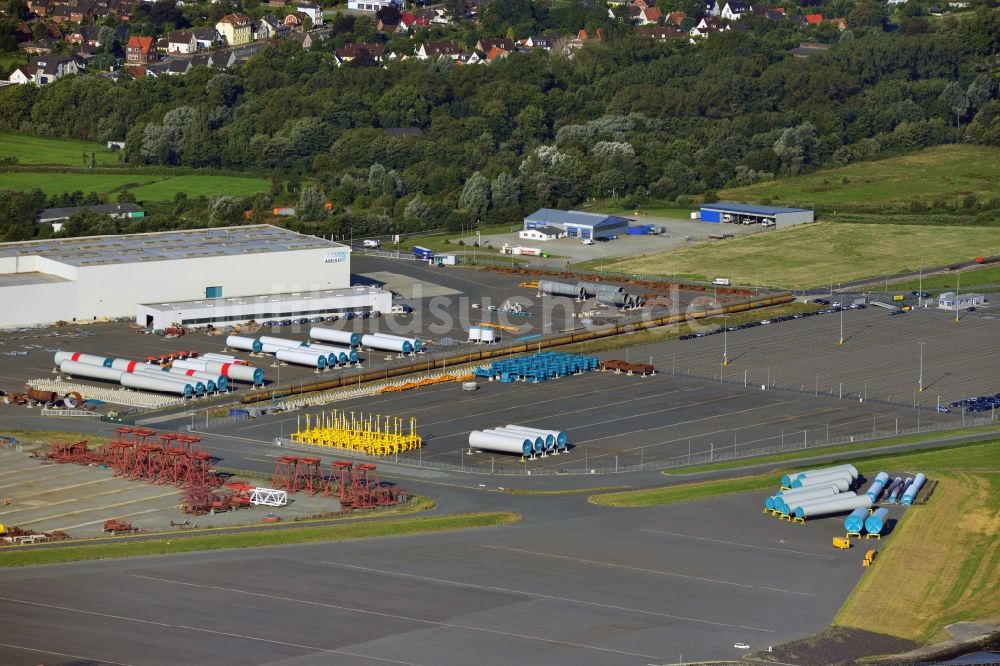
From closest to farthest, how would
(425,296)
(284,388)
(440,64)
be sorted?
(284,388), (425,296), (440,64)

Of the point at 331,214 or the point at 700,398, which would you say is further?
the point at 331,214

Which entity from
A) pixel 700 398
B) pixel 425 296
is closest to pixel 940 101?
pixel 425 296

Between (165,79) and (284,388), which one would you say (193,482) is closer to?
(284,388)

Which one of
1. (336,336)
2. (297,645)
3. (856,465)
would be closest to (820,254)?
(336,336)

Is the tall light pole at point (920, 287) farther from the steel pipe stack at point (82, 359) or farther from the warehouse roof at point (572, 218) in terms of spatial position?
the steel pipe stack at point (82, 359)

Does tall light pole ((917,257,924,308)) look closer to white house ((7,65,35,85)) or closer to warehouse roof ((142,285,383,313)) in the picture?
warehouse roof ((142,285,383,313))

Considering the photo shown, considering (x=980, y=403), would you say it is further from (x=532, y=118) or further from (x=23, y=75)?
(x=23, y=75)

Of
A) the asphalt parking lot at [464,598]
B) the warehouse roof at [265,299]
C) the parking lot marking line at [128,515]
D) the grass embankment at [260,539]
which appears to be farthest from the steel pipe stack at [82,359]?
the asphalt parking lot at [464,598]
